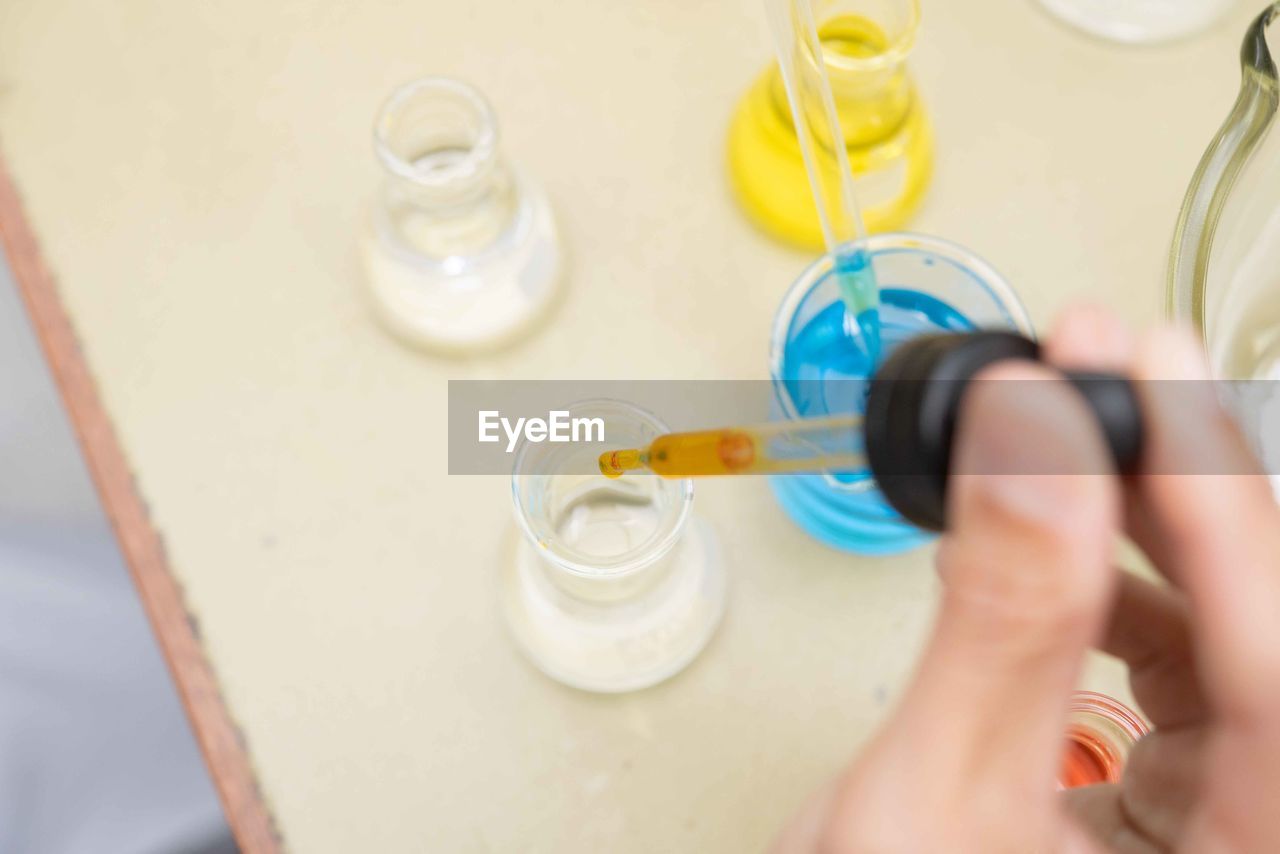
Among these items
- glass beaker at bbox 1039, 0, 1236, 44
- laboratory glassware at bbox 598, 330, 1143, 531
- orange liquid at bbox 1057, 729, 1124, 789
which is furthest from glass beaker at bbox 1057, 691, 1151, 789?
glass beaker at bbox 1039, 0, 1236, 44

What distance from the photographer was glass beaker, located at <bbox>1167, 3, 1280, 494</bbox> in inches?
16.5

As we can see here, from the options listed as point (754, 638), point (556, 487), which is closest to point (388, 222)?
point (556, 487)

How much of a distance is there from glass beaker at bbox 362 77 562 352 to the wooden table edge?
14cm

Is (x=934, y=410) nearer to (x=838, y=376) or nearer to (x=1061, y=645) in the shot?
(x=1061, y=645)

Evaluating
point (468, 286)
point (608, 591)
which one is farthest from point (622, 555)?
point (468, 286)

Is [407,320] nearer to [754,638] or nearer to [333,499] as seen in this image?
[333,499]

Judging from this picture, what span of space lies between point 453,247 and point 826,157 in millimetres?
172

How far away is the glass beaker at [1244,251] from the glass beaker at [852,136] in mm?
130

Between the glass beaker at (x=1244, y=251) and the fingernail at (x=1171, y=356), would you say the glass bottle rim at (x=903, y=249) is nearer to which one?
the glass beaker at (x=1244, y=251)

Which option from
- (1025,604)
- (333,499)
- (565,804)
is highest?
(1025,604)

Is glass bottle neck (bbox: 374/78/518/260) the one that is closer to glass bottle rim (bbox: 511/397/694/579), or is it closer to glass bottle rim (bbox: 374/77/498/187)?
glass bottle rim (bbox: 374/77/498/187)

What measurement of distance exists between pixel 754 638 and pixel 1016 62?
1.05 feet

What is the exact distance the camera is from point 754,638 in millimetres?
508

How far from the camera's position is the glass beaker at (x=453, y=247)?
513mm
